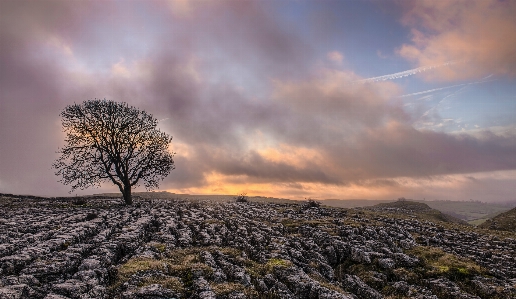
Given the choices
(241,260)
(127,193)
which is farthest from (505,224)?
(127,193)

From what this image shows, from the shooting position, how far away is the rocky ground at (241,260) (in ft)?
58.1

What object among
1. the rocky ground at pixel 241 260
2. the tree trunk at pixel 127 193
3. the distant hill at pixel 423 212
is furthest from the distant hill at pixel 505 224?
the tree trunk at pixel 127 193

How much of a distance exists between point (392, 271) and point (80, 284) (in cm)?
2218

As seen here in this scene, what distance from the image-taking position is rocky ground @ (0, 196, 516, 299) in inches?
698

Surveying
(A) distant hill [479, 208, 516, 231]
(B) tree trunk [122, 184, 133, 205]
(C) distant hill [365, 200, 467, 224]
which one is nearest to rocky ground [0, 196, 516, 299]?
(B) tree trunk [122, 184, 133, 205]

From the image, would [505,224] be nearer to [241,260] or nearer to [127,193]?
[241,260]

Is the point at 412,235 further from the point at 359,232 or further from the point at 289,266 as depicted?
the point at 289,266

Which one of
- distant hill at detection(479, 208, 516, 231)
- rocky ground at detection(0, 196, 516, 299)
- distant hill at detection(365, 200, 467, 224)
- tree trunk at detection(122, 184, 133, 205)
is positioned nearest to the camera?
rocky ground at detection(0, 196, 516, 299)

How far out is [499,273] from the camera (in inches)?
881

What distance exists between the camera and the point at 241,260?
73.5ft

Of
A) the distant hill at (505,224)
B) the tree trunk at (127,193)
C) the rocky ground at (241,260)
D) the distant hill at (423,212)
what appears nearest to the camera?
the rocky ground at (241,260)

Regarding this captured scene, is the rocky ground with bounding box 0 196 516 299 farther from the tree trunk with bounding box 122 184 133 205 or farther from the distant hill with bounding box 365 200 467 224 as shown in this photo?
the distant hill with bounding box 365 200 467 224

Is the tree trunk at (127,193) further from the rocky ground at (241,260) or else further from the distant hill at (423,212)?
the distant hill at (423,212)

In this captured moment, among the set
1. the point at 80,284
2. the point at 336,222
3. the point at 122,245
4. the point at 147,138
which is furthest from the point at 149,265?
the point at 147,138
